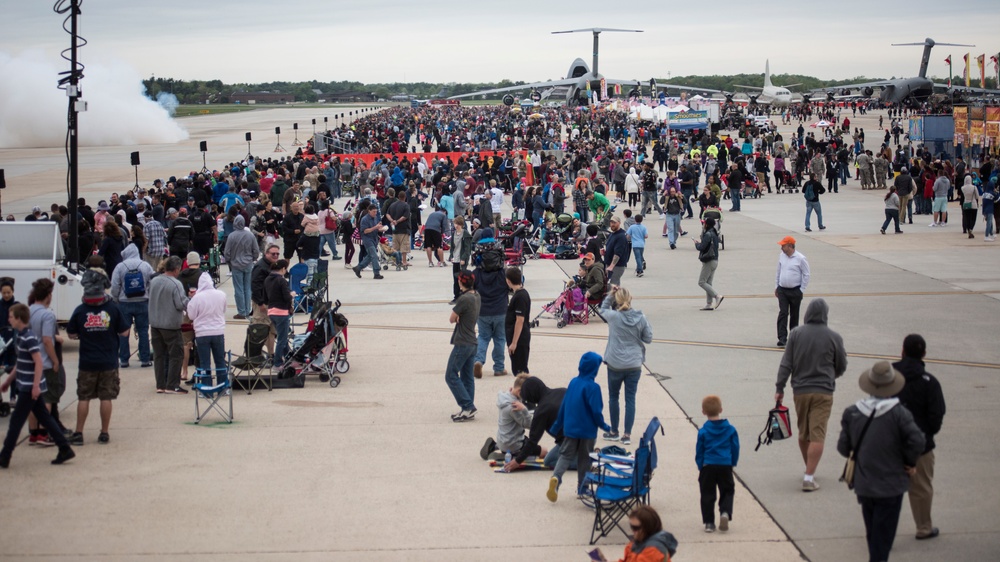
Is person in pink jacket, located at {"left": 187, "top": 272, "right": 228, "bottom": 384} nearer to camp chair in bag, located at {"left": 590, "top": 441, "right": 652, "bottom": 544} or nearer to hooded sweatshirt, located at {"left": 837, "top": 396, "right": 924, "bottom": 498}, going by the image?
camp chair in bag, located at {"left": 590, "top": 441, "right": 652, "bottom": 544}

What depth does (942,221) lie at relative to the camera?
2694 cm

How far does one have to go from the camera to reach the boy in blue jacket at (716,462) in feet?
25.5

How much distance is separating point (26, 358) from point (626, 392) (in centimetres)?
556

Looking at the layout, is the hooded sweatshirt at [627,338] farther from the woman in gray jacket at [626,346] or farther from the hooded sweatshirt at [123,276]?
the hooded sweatshirt at [123,276]

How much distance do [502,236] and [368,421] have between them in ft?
36.8

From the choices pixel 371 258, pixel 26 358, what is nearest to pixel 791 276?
pixel 26 358

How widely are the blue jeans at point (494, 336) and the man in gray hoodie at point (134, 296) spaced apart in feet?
14.3

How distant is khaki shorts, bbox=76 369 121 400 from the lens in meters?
9.79

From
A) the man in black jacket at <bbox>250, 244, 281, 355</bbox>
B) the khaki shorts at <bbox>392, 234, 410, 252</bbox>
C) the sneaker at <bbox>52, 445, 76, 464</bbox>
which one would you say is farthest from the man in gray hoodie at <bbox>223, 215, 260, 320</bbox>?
the sneaker at <bbox>52, 445, 76, 464</bbox>

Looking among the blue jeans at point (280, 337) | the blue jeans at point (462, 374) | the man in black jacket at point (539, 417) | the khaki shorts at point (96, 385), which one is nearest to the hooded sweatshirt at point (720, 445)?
the man in black jacket at point (539, 417)

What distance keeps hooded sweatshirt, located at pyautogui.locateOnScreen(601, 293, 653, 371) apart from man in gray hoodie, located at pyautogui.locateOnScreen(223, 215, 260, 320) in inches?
317

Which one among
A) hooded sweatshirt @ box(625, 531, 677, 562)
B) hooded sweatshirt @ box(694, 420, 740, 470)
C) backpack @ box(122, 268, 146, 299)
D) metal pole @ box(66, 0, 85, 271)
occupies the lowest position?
hooded sweatshirt @ box(625, 531, 677, 562)

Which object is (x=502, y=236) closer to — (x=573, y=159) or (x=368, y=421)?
(x=368, y=421)

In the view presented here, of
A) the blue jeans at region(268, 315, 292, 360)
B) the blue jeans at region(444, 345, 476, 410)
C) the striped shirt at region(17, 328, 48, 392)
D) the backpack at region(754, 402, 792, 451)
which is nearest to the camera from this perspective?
the backpack at region(754, 402, 792, 451)
